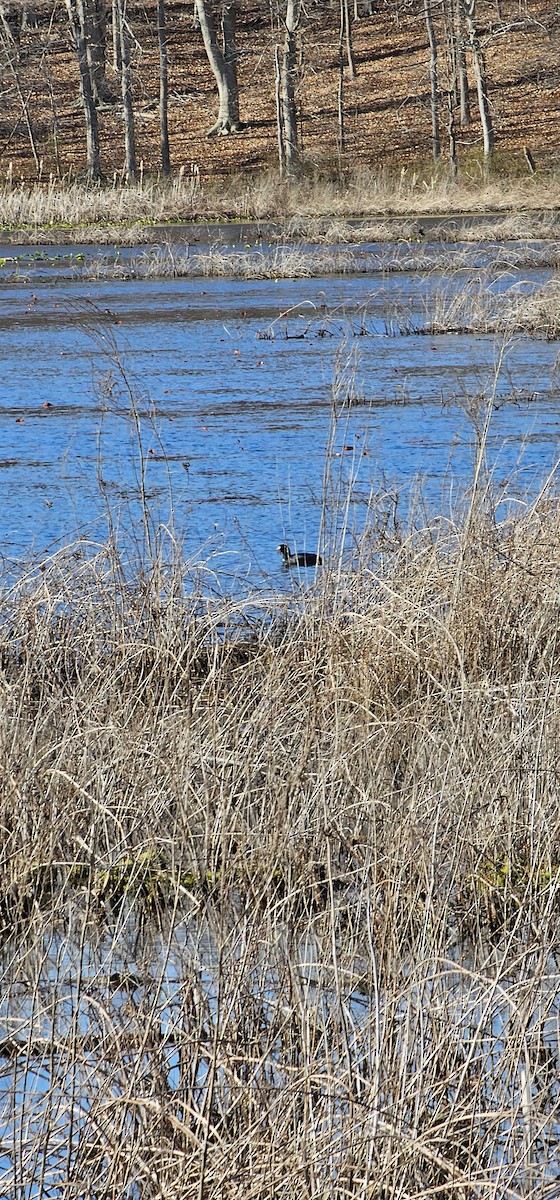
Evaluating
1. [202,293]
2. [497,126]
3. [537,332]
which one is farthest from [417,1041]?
[497,126]

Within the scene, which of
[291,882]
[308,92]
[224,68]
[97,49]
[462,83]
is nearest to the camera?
[291,882]

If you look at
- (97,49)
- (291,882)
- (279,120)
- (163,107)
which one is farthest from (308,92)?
(291,882)

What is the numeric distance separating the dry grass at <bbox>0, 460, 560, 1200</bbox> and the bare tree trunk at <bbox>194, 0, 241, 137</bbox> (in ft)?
162

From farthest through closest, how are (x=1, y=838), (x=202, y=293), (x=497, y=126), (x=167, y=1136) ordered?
(x=497, y=126)
(x=202, y=293)
(x=1, y=838)
(x=167, y=1136)

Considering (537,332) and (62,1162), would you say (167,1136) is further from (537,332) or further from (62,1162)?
(537,332)

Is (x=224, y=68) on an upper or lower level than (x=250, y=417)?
upper

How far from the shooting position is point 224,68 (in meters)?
53.9

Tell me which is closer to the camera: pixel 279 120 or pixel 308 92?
pixel 279 120

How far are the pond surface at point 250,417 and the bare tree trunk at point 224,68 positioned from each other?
32760 millimetres

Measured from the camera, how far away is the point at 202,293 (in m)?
26.1

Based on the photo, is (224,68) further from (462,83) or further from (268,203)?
(268,203)

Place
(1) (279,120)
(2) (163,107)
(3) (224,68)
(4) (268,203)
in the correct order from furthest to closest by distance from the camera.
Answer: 1. (3) (224,68)
2. (1) (279,120)
3. (2) (163,107)
4. (4) (268,203)

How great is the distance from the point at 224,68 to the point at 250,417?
43.0 metres

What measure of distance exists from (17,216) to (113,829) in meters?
35.4
